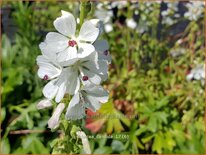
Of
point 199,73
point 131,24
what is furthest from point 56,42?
point 131,24

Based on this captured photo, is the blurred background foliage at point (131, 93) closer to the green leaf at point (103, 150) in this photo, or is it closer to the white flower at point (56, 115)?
the green leaf at point (103, 150)

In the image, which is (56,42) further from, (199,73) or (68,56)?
(199,73)

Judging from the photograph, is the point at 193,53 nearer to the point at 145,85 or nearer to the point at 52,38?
the point at 145,85

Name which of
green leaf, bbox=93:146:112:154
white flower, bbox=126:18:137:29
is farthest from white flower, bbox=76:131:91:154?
white flower, bbox=126:18:137:29

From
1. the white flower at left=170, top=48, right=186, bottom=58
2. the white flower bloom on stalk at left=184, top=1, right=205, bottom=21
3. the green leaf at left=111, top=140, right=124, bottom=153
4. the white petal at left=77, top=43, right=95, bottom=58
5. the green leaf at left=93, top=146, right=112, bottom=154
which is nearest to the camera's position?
the white petal at left=77, top=43, right=95, bottom=58

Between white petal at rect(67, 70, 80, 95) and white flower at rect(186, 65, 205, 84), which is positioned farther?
white flower at rect(186, 65, 205, 84)

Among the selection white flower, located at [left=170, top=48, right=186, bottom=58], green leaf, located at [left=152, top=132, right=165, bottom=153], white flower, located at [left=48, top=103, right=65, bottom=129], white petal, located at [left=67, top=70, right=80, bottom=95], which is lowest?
green leaf, located at [left=152, top=132, right=165, bottom=153]

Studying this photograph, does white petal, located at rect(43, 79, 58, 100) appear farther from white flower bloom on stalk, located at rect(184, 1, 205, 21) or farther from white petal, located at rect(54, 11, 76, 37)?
white flower bloom on stalk, located at rect(184, 1, 205, 21)

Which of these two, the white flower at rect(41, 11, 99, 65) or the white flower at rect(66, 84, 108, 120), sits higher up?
the white flower at rect(41, 11, 99, 65)
